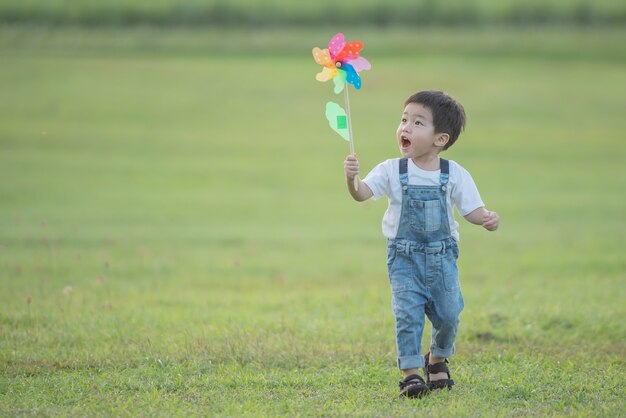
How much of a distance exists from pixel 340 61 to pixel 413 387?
2070mm

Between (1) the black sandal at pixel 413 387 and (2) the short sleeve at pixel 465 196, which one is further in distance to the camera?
(2) the short sleeve at pixel 465 196

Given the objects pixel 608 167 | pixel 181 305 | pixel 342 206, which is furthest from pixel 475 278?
pixel 608 167

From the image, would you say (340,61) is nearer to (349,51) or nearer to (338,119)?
(349,51)

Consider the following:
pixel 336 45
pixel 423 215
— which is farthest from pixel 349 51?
pixel 423 215

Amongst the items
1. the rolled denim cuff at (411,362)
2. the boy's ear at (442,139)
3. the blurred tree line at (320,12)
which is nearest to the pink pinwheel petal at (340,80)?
the boy's ear at (442,139)

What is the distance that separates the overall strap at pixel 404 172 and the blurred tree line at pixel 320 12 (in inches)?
1491

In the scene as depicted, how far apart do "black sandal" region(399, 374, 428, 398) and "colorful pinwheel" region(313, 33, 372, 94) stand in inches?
72.2

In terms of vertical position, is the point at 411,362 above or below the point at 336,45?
below

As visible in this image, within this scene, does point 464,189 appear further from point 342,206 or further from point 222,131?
point 222,131

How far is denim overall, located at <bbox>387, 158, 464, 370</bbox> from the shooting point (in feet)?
20.9

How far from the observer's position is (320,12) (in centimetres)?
4394

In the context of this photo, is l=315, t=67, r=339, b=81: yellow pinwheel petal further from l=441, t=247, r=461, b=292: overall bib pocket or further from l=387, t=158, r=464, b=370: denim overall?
l=441, t=247, r=461, b=292: overall bib pocket

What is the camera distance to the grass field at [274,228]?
6.68 metres

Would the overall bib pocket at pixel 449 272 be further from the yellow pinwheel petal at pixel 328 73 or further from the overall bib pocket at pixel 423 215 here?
the yellow pinwheel petal at pixel 328 73
